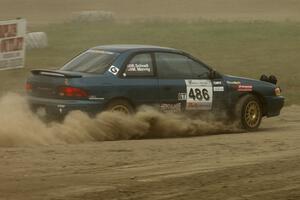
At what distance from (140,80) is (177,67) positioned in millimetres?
882

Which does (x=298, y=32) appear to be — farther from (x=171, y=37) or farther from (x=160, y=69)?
(x=160, y=69)

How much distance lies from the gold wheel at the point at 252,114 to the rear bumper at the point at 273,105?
0.68 feet

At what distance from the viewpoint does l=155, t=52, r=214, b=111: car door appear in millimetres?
14250

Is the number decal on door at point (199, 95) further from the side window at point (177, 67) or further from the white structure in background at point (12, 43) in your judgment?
the white structure in background at point (12, 43)

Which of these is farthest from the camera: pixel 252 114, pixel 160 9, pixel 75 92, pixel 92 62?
pixel 160 9

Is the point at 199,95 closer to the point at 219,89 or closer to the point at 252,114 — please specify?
the point at 219,89

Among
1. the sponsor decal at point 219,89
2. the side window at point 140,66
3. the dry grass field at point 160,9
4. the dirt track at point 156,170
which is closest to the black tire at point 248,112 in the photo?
the sponsor decal at point 219,89

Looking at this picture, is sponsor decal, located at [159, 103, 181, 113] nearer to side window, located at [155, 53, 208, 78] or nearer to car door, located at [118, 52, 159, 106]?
car door, located at [118, 52, 159, 106]

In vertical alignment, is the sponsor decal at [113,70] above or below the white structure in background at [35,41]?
above

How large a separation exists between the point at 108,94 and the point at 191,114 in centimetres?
177

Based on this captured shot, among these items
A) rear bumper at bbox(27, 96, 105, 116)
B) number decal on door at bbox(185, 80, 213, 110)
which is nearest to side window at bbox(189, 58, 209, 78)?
number decal on door at bbox(185, 80, 213, 110)

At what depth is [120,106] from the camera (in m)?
13.6

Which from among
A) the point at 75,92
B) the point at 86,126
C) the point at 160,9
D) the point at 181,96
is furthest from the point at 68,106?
the point at 160,9

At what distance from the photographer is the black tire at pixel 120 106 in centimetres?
1349
